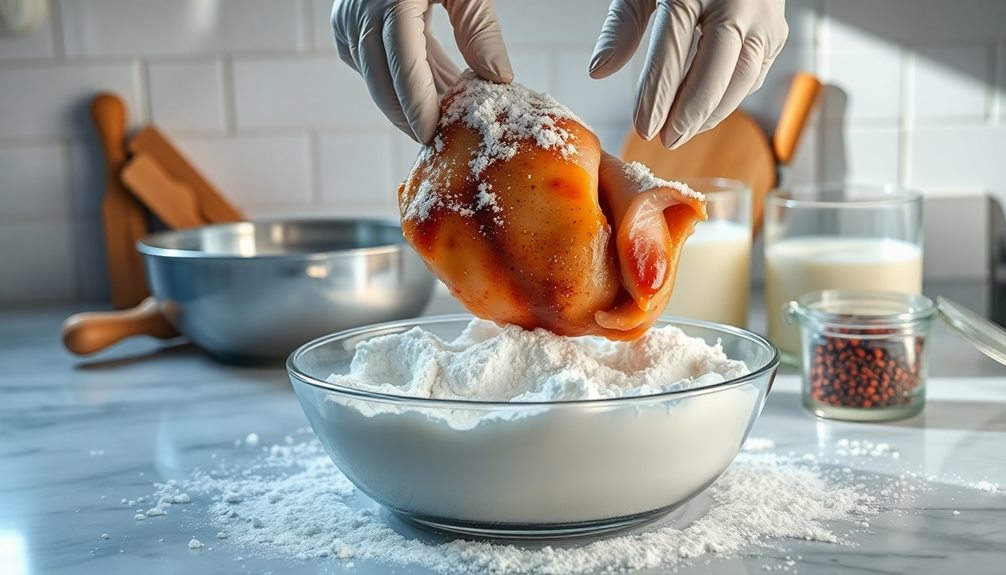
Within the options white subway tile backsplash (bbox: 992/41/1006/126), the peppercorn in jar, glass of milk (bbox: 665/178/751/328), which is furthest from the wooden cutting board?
white subway tile backsplash (bbox: 992/41/1006/126)

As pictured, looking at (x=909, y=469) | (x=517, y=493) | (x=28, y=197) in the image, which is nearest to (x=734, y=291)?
(x=909, y=469)

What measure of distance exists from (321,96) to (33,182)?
47 cm

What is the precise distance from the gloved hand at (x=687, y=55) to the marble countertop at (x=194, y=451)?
32 cm

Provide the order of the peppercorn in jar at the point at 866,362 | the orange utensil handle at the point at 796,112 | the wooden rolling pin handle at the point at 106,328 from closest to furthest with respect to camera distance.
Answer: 1. the peppercorn in jar at the point at 866,362
2. the wooden rolling pin handle at the point at 106,328
3. the orange utensil handle at the point at 796,112

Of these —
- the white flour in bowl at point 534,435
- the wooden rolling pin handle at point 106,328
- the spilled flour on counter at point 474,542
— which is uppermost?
the white flour in bowl at point 534,435

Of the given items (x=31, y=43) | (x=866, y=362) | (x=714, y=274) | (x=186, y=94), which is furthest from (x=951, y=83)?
(x=31, y=43)

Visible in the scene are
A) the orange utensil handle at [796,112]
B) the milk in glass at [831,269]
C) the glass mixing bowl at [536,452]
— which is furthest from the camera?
the orange utensil handle at [796,112]

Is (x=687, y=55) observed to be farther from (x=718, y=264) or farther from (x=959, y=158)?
(x=959, y=158)

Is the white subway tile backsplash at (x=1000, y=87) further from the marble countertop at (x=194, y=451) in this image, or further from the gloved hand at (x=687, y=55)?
the gloved hand at (x=687, y=55)

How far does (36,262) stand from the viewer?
173 centimetres

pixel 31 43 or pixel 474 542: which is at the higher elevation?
pixel 31 43

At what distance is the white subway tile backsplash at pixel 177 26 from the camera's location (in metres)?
1.65

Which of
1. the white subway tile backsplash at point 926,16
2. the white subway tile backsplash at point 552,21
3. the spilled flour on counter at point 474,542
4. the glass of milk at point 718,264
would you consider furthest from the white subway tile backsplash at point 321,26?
the spilled flour on counter at point 474,542

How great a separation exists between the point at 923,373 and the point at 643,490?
469mm
